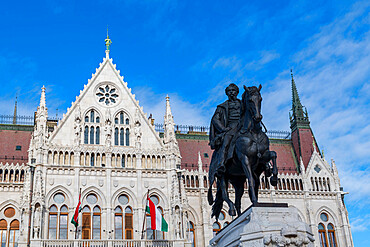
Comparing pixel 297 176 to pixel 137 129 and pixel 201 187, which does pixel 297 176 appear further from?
pixel 137 129

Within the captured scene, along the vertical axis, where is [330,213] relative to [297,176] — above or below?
below

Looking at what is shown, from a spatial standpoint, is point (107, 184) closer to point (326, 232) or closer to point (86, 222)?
point (86, 222)

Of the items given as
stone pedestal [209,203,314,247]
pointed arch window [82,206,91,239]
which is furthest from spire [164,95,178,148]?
stone pedestal [209,203,314,247]

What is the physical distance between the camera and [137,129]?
37.6 m

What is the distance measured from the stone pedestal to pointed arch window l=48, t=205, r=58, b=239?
83.2 ft

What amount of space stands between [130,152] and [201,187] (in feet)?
24.7

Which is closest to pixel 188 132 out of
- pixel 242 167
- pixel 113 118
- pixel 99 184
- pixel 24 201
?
pixel 113 118

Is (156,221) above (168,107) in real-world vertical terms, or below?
below

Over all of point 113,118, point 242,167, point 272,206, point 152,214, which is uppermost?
point 113,118

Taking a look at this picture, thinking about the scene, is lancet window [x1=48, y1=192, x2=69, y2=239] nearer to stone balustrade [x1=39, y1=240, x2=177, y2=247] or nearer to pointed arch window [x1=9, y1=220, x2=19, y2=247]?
stone balustrade [x1=39, y1=240, x2=177, y2=247]

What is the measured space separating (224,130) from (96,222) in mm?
24273

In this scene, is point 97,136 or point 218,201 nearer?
point 218,201

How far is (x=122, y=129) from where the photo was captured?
3772 centimetres

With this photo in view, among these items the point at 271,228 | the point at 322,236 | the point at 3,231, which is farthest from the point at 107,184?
the point at 271,228
